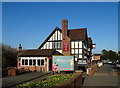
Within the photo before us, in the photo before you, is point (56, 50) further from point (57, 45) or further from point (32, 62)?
point (32, 62)

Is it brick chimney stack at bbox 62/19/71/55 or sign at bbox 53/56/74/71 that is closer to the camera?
sign at bbox 53/56/74/71

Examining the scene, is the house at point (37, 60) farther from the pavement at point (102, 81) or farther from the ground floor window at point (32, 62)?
the pavement at point (102, 81)

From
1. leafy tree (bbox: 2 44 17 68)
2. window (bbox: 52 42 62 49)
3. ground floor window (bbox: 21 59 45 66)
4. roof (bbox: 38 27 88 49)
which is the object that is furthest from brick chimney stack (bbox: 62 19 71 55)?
ground floor window (bbox: 21 59 45 66)

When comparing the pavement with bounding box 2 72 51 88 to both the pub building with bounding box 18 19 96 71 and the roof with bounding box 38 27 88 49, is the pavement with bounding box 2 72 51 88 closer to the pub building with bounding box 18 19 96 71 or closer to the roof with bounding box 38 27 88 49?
the pub building with bounding box 18 19 96 71

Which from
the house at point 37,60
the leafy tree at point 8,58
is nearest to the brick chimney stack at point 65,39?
the house at point 37,60

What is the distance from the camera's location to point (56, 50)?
43.2 m

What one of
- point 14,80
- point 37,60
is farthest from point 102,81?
point 37,60

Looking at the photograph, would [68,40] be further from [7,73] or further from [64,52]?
[7,73]

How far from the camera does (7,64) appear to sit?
3188 cm

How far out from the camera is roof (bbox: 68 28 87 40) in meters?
46.5

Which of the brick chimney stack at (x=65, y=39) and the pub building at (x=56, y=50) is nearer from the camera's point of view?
the pub building at (x=56, y=50)

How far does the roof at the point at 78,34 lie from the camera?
4649 cm

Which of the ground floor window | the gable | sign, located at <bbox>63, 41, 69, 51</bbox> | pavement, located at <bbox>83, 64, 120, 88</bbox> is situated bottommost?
pavement, located at <bbox>83, 64, 120, 88</bbox>

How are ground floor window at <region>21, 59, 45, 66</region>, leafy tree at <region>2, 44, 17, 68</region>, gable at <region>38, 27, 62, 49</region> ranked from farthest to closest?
1. gable at <region>38, 27, 62, 49</region>
2. ground floor window at <region>21, 59, 45, 66</region>
3. leafy tree at <region>2, 44, 17, 68</region>
